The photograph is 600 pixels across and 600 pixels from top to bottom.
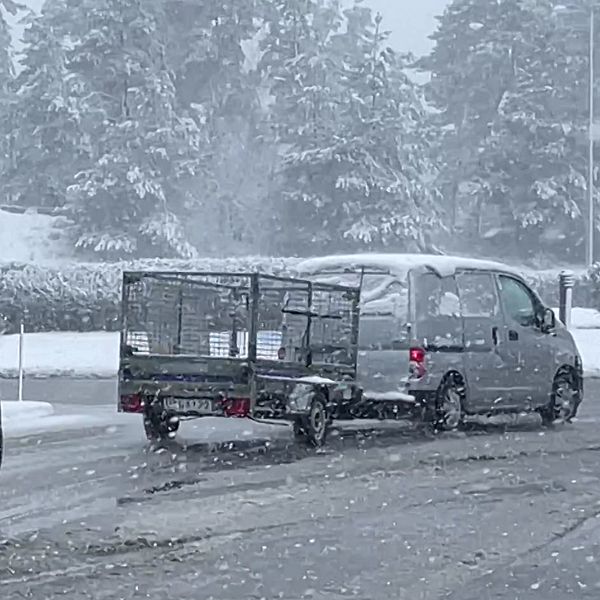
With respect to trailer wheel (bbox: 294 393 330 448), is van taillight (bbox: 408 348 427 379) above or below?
above

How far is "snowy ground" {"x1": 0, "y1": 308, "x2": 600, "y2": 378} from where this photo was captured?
81.3 ft

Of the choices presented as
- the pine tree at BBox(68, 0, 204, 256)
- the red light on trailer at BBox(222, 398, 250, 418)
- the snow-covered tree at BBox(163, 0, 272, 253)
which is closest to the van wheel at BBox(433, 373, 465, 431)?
the red light on trailer at BBox(222, 398, 250, 418)

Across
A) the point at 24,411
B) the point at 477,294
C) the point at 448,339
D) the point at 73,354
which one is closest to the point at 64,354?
the point at 73,354

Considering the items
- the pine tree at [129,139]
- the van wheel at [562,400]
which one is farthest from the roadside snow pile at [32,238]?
the van wheel at [562,400]

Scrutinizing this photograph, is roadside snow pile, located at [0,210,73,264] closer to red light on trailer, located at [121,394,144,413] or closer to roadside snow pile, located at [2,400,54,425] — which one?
roadside snow pile, located at [2,400,54,425]

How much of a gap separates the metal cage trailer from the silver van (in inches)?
20.8

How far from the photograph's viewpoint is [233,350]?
13.0 metres

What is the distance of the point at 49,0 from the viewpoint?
60406 millimetres

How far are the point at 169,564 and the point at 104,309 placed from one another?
22221mm

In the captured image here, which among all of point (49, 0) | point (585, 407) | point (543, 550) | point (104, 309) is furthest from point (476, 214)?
point (543, 550)

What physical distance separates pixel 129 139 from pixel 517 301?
3310 cm

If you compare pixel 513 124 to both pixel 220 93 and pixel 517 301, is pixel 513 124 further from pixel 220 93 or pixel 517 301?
pixel 517 301

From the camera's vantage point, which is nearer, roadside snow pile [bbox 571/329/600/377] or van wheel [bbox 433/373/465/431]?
van wheel [bbox 433/373/465/431]

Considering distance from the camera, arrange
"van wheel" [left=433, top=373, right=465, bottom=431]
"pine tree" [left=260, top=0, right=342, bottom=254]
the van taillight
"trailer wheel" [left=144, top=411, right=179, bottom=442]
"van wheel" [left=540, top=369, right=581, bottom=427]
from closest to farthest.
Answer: "trailer wheel" [left=144, top=411, right=179, bottom=442]
the van taillight
"van wheel" [left=433, top=373, right=465, bottom=431]
"van wheel" [left=540, top=369, right=581, bottom=427]
"pine tree" [left=260, top=0, right=342, bottom=254]
